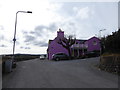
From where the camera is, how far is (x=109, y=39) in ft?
88.7

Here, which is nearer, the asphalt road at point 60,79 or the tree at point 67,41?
the asphalt road at point 60,79

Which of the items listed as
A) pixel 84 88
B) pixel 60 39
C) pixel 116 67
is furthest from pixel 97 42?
pixel 84 88

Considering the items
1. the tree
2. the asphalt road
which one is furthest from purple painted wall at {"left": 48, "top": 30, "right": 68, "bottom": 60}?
the asphalt road

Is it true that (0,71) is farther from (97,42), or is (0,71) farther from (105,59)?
(97,42)

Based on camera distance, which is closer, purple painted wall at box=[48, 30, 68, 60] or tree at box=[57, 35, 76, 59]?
tree at box=[57, 35, 76, 59]

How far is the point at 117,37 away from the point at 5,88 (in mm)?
16544

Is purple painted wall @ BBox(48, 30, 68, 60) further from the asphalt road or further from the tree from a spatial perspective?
the asphalt road

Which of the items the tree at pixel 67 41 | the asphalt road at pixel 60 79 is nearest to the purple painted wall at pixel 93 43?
the tree at pixel 67 41

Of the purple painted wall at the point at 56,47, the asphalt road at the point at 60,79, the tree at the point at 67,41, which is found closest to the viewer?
the asphalt road at the point at 60,79

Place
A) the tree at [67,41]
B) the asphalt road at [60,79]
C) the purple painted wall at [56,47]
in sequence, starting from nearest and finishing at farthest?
the asphalt road at [60,79] < the tree at [67,41] < the purple painted wall at [56,47]

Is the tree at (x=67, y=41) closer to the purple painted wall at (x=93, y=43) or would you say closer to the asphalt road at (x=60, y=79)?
the purple painted wall at (x=93, y=43)

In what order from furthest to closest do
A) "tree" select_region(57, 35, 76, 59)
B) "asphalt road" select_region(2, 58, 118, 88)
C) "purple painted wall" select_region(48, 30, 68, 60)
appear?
"purple painted wall" select_region(48, 30, 68, 60), "tree" select_region(57, 35, 76, 59), "asphalt road" select_region(2, 58, 118, 88)

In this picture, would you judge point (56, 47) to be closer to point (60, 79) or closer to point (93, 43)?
point (93, 43)

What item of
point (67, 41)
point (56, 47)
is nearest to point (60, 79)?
point (67, 41)
